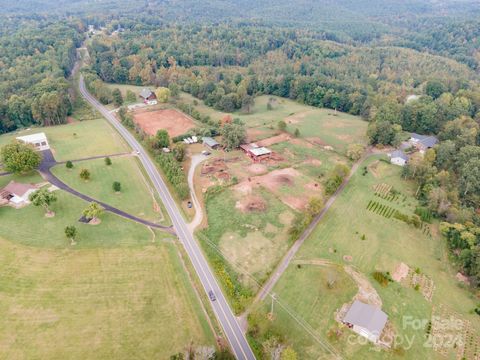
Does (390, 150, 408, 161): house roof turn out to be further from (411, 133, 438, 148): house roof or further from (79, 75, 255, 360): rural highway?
(79, 75, 255, 360): rural highway

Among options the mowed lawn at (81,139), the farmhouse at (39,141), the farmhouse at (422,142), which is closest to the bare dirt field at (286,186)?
the mowed lawn at (81,139)

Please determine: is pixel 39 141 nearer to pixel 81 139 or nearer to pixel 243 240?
pixel 81 139

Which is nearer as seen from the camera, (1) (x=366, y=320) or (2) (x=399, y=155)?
(1) (x=366, y=320)

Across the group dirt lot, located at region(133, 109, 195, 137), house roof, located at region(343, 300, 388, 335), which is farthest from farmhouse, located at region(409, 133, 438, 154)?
dirt lot, located at region(133, 109, 195, 137)

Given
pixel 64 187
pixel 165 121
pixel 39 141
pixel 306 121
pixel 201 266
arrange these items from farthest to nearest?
pixel 306 121 < pixel 165 121 < pixel 39 141 < pixel 64 187 < pixel 201 266

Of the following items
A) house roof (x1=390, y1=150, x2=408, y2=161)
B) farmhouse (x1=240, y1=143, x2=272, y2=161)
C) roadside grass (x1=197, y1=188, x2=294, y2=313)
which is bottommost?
farmhouse (x1=240, y1=143, x2=272, y2=161)

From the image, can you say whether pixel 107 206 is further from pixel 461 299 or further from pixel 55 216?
pixel 461 299

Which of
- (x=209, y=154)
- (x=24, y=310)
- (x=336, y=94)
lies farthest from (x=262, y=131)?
(x=24, y=310)

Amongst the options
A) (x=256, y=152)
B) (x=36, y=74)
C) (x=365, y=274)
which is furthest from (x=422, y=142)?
(x=36, y=74)
